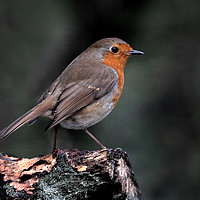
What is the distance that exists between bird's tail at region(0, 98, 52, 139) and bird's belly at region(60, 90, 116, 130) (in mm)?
271

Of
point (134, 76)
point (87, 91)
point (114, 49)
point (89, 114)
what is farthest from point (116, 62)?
point (134, 76)

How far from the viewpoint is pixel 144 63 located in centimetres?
503

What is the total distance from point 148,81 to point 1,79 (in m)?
1.75

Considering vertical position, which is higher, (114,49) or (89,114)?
(114,49)

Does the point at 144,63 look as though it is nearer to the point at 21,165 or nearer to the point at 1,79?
the point at 1,79

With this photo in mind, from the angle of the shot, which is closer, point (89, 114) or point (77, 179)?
point (77, 179)

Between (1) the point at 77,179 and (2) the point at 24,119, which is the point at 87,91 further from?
(1) the point at 77,179

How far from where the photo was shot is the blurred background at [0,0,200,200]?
4766 mm

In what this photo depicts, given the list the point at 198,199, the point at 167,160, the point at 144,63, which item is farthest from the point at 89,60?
the point at 198,199

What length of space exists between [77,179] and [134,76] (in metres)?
2.47

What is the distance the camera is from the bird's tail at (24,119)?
3.23 meters

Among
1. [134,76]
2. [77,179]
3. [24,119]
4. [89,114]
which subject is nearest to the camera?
[77,179]

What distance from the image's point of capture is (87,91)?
3.77 m

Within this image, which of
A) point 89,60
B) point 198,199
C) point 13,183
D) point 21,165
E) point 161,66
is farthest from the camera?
point 161,66
